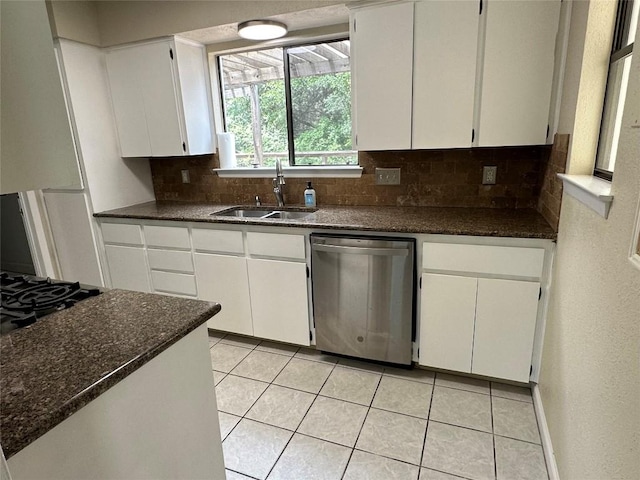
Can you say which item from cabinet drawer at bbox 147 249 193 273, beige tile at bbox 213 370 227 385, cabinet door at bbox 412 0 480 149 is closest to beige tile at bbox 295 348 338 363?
beige tile at bbox 213 370 227 385

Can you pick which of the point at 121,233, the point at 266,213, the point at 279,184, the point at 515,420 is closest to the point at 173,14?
the point at 279,184

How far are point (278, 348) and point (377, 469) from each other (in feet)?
3.82

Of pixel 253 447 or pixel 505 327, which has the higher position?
pixel 505 327

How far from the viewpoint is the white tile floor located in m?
1.65

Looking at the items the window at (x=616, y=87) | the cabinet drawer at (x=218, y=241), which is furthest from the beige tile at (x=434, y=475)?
the cabinet drawer at (x=218, y=241)

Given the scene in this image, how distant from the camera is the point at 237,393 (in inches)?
85.7

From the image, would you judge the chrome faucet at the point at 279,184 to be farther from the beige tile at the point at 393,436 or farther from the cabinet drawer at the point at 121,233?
the beige tile at the point at 393,436

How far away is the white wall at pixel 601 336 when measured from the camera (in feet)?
3.01

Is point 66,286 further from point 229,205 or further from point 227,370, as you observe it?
point 229,205

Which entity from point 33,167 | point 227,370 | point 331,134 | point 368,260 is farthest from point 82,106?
point 33,167

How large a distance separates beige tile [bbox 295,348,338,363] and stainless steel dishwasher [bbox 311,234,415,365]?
10cm

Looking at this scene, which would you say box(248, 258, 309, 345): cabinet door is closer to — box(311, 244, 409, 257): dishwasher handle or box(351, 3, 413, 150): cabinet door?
box(311, 244, 409, 257): dishwasher handle

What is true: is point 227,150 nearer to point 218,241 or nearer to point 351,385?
point 218,241

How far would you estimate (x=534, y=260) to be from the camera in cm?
187
